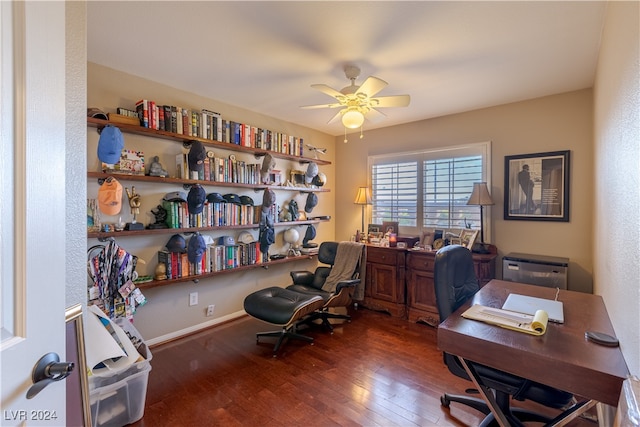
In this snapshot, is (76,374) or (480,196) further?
(480,196)

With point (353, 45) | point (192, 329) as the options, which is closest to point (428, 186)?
point (353, 45)

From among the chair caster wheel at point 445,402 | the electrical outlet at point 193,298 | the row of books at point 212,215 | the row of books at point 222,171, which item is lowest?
the chair caster wheel at point 445,402

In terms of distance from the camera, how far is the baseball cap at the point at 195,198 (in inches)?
113

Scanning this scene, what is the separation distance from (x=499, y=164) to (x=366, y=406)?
2.97 m

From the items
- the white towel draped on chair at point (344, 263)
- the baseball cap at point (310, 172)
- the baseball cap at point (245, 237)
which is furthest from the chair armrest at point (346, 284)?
the baseball cap at point (310, 172)

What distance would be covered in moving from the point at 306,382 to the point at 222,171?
2240 millimetres

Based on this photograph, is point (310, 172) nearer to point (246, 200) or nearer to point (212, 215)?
point (246, 200)

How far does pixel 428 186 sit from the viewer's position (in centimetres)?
398

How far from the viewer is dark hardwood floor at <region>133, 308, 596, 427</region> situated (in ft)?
6.23

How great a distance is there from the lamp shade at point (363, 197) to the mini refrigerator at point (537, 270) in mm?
1853

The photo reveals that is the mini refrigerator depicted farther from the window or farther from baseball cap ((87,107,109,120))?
baseball cap ((87,107,109,120))

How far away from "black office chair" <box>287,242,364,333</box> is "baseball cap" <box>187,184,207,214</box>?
1368mm

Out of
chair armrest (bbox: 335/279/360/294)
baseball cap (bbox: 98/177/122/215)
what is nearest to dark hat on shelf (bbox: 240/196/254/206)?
baseball cap (bbox: 98/177/122/215)

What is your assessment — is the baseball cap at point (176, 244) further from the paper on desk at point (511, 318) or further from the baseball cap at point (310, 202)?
the paper on desk at point (511, 318)
